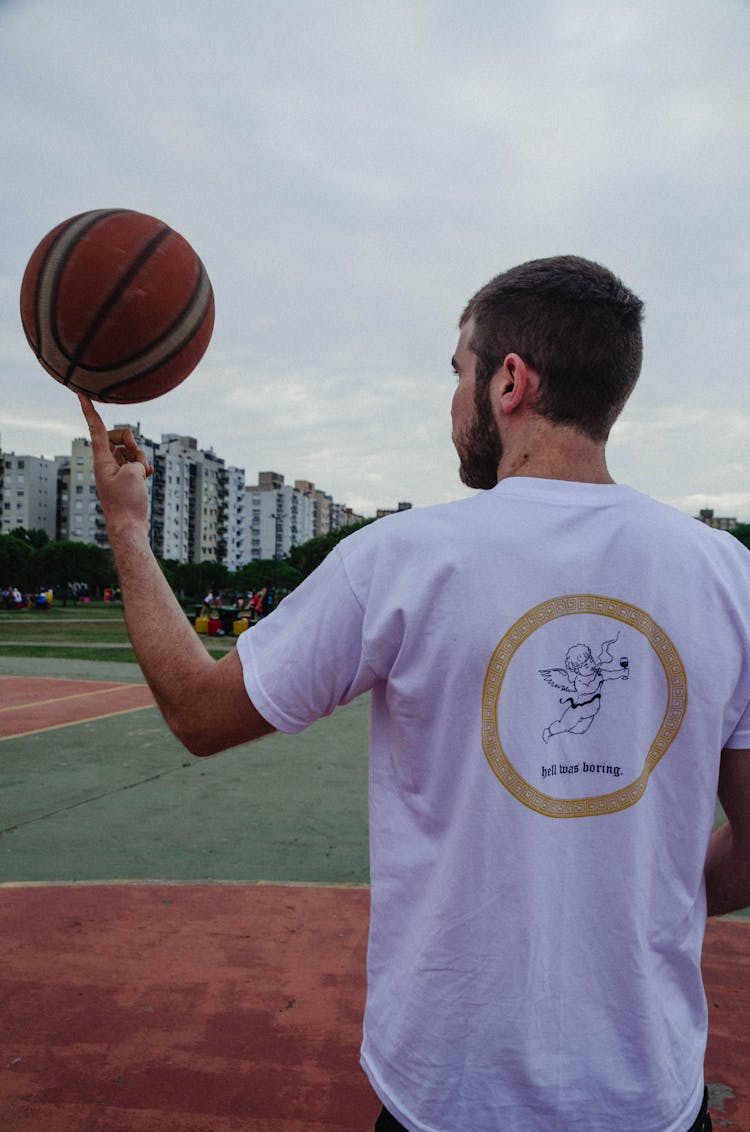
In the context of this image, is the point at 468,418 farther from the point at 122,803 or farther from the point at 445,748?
the point at 122,803

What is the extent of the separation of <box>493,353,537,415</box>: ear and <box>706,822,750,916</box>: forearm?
84cm

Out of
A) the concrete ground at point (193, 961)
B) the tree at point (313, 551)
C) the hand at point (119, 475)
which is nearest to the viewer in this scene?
the hand at point (119, 475)

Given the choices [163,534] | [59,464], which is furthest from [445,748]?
[59,464]

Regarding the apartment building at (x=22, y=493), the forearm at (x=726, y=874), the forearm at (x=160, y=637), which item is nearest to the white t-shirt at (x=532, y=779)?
the forearm at (x=160, y=637)

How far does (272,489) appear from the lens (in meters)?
159

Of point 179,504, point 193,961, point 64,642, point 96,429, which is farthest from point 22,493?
point 96,429

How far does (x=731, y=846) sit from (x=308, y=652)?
852 mm

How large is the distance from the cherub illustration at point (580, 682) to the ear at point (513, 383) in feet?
1.36

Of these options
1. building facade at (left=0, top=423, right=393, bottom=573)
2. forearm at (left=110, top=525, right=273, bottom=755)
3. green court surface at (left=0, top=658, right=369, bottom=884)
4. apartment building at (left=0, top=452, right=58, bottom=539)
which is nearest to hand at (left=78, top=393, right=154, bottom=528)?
forearm at (left=110, top=525, right=273, bottom=755)

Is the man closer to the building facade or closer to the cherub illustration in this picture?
the cherub illustration

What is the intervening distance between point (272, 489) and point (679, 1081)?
159996 millimetres

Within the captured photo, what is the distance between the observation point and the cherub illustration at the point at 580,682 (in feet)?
3.99

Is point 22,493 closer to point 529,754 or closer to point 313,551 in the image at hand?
point 313,551

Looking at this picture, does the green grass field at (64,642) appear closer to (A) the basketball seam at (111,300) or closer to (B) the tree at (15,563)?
(A) the basketball seam at (111,300)
